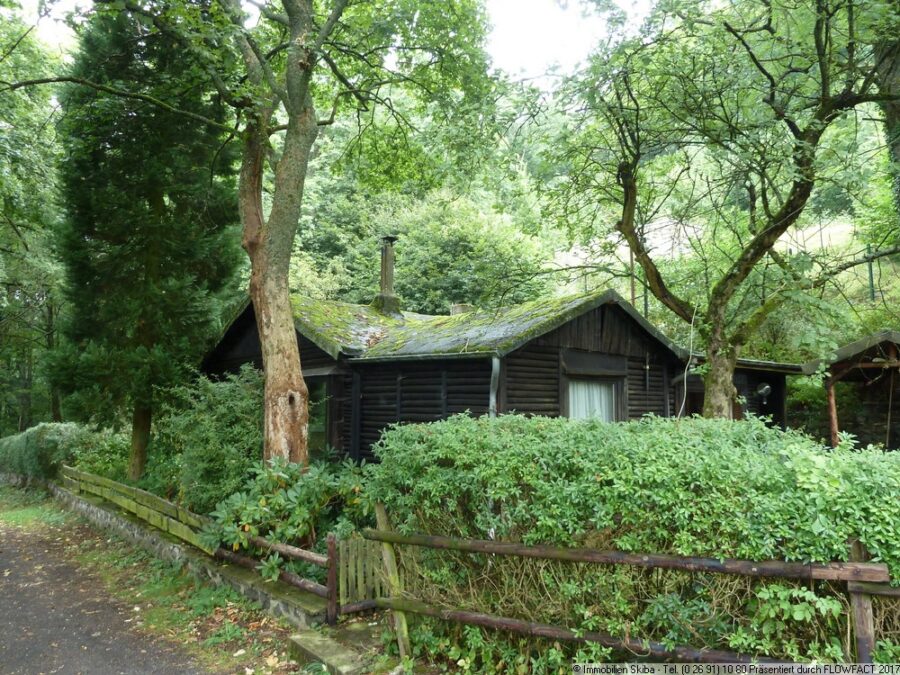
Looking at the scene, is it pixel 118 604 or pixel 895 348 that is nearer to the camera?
pixel 118 604

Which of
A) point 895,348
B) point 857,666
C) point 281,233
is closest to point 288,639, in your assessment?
point 857,666

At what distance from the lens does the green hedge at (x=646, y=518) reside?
3.14 m

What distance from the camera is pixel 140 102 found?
12.1 m

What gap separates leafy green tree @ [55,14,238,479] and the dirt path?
3683mm

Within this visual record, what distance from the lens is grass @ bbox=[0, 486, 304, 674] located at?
224 inches

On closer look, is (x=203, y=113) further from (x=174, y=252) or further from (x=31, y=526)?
(x=31, y=526)

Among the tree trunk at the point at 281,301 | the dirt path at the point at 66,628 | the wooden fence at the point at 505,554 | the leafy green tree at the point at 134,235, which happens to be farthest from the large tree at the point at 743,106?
the leafy green tree at the point at 134,235

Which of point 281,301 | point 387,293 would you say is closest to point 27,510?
point 387,293

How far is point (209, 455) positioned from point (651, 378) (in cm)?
942

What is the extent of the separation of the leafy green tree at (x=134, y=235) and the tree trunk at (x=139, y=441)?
0.07 ft

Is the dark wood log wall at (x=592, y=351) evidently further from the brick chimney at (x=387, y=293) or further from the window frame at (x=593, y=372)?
the brick chimney at (x=387, y=293)

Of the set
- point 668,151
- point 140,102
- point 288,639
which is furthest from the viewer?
point 140,102

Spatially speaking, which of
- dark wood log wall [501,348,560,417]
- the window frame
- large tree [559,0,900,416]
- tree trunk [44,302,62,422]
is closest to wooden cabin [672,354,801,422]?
the window frame

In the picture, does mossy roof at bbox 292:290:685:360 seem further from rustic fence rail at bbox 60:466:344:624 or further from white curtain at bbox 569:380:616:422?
rustic fence rail at bbox 60:466:344:624
